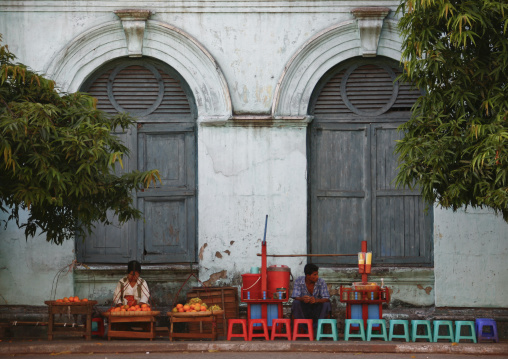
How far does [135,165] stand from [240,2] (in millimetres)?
2942

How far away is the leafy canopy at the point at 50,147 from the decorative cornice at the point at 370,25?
4.19 metres

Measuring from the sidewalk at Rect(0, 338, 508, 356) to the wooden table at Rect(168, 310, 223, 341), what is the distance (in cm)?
36

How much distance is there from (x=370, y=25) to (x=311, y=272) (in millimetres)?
3791

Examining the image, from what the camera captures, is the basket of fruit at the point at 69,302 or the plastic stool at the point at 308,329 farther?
the basket of fruit at the point at 69,302

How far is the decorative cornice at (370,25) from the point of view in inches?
510

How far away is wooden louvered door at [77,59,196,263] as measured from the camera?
13.4 metres

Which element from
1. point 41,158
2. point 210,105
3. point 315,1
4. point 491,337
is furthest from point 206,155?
point 491,337

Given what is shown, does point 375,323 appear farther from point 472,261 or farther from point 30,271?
point 30,271

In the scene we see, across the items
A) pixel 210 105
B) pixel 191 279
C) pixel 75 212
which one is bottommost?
pixel 191 279

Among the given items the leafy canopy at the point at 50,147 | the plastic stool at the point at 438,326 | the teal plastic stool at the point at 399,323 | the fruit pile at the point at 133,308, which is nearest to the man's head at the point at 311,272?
the teal plastic stool at the point at 399,323

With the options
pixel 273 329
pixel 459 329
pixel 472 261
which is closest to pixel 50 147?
pixel 273 329

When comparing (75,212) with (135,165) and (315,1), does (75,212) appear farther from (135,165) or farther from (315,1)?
(315,1)

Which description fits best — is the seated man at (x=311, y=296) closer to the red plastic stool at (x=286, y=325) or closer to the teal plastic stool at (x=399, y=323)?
the red plastic stool at (x=286, y=325)

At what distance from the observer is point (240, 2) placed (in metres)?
13.1
